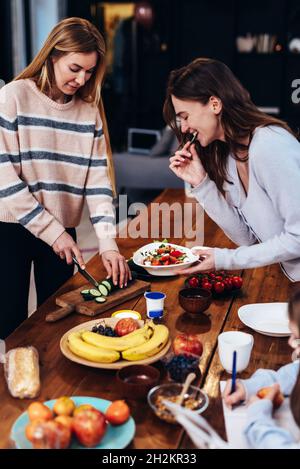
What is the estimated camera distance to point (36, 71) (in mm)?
2105

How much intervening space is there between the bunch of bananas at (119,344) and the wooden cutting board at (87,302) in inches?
8.4

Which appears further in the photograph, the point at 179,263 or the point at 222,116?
the point at 179,263

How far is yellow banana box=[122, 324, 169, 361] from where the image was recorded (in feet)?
4.89

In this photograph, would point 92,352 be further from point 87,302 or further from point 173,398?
point 87,302

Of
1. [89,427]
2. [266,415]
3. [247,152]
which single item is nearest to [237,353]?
[266,415]

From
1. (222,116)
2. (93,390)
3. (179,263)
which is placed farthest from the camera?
(179,263)

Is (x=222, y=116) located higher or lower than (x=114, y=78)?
higher

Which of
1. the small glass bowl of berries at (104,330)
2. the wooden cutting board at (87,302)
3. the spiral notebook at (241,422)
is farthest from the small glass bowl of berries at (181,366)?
the wooden cutting board at (87,302)

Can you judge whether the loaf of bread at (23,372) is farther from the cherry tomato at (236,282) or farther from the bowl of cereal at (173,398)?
the cherry tomato at (236,282)

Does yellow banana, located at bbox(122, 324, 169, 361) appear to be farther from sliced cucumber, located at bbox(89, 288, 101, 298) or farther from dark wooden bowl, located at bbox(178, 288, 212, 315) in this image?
sliced cucumber, located at bbox(89, 288, 101, 298)

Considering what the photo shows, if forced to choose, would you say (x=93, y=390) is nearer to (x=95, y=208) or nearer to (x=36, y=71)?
(x=95, y=208)

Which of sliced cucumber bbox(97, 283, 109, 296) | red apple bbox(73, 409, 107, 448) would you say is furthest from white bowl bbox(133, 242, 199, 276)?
red apple bbox(73, 409, 107, 448)

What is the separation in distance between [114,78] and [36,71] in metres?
6.98
